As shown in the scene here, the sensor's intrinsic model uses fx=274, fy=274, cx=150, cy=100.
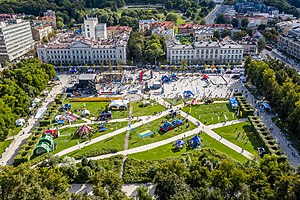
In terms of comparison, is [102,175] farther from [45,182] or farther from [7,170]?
[7,170]

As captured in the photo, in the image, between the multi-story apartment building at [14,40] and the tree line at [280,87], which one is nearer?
the tree line at [280,87]

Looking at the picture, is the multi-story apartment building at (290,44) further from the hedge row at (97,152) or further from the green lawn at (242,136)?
the hedge row at (97,152)

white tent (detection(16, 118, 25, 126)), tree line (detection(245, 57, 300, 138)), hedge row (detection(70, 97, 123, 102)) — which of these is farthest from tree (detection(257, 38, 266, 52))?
white tent (detection(16, 118, 25, 126))

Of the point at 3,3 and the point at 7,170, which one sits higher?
the point at 3,3

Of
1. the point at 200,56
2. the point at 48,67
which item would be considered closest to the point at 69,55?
the point at 48,67

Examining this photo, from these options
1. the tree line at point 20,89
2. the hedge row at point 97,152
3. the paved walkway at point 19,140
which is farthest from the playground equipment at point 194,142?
the tree line at point 20,89

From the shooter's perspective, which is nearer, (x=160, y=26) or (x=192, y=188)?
(x=192, y=188)

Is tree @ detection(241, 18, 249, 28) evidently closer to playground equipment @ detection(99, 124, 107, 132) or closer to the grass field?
the grass field
